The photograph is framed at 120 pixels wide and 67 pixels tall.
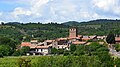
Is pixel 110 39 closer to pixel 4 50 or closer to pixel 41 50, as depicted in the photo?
pixel 41 50

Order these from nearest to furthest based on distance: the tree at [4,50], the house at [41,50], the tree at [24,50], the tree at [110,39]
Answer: the tree at [4,50] → the tree at [24,50] → the house at [41,50] → the tree at [110,39]

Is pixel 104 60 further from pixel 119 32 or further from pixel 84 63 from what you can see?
pixel 119 32

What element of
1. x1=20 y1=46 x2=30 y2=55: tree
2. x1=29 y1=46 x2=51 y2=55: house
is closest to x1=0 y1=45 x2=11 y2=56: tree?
x1=20 y1=46 x2=30 y2=55: tree

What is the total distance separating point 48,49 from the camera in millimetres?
101938

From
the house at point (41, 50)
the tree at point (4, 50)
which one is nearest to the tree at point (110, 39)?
the house at point (41, 50)

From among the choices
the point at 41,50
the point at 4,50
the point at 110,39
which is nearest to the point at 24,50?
the point at 4,50

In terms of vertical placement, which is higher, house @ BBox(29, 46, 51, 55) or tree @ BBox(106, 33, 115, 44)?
tree @ BBox(106, 33, 115, 44)

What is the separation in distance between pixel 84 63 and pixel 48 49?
43699 mm

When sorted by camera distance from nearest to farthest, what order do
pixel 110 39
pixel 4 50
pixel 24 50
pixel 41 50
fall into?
1. pixel 4 50
2. pixel 24 50
3. pixel 41 50
4. pixel 110 39

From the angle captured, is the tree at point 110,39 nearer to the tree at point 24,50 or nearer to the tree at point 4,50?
the tree at point 24,50

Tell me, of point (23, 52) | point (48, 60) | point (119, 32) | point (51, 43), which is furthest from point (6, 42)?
point (119, 32)

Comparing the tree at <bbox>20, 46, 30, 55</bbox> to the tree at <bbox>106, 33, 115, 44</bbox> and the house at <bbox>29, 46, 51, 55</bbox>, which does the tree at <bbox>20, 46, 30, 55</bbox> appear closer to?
the house at <bbox>29, 46, 51, 55</bbox>

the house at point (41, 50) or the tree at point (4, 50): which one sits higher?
the tree at point (4, 50)

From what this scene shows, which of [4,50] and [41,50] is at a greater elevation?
[4,50]
